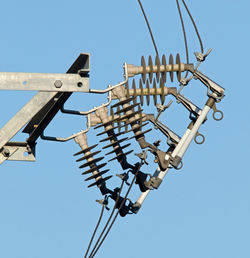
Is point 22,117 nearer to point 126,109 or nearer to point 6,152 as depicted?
point 6,152

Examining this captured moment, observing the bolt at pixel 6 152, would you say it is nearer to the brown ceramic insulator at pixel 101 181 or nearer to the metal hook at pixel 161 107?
the brown ceramic insulator at pixel 101 181

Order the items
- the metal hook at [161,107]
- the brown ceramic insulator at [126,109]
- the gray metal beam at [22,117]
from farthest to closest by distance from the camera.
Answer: the metal hook at [161,107]
the brown ceramic insulator at [126,109]
the gray metal beam at [22,117]

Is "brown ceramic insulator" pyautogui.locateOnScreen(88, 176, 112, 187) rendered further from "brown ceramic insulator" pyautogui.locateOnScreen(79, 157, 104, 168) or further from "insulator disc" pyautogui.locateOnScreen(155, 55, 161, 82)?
"insulator disc" pyautogui.locateOnScreen(155, 55, 161, 82)

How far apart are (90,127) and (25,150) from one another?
48.6 inches

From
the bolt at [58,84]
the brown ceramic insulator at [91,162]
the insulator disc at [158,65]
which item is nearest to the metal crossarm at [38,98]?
the bolt at [58,84]

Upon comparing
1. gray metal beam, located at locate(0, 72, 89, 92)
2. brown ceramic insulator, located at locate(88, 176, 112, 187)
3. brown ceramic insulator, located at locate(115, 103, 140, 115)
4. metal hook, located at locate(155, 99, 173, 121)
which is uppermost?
metal hook, located at locate(155, 99, 173, 121)

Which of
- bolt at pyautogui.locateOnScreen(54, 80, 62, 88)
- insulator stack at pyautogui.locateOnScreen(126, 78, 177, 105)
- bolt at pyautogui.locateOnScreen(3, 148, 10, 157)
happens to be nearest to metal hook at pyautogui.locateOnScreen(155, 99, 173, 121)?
insulator stack at pyautogui.locateOnScreen(126, 78, 177, 105)

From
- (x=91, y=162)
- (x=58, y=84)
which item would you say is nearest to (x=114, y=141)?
(x=91, y=162)

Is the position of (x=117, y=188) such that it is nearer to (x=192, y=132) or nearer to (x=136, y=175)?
(x=136, y=175)

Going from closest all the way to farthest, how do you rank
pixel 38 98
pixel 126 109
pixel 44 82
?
1. pixel 44 82
2. pixel 38 98
3. pixel 126 109

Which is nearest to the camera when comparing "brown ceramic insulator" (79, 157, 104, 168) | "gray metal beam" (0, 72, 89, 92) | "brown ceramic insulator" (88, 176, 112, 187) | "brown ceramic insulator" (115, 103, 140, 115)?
"gray metal beam" (0, 72, 89, 92)

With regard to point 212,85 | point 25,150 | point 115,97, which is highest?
point 212,85

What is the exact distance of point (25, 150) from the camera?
1941 centimetres

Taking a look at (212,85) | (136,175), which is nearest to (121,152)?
(136,175)
